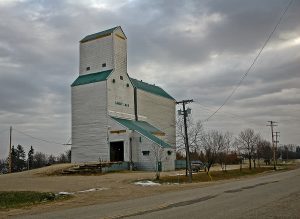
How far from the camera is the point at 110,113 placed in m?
54.4

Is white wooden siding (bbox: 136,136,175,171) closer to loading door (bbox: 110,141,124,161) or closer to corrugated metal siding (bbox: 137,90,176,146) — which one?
loading door (bbox: 110,141,124,161)

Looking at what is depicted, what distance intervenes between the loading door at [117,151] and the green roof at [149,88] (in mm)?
12072

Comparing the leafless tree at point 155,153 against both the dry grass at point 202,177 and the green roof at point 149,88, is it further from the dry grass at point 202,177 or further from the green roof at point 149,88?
the green roof at point 149,88

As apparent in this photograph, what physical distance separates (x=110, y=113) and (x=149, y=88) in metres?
17.5

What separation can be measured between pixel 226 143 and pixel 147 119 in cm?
1721

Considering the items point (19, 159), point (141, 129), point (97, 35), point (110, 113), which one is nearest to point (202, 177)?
point (141, 129)

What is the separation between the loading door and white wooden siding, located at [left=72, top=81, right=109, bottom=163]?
1432 mm

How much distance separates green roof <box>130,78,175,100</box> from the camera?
6575 centimetres

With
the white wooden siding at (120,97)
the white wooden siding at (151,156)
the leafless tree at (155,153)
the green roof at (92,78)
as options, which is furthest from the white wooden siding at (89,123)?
the leafless tree at (155,153)

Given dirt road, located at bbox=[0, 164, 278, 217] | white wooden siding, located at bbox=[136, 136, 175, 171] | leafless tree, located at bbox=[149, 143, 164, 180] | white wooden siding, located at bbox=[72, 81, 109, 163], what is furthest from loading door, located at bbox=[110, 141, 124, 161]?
dirt road, located at bbox=[0, 164, 278, 217]

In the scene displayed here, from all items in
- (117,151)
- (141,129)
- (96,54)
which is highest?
(96,54)

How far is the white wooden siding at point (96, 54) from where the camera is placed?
57688 millimetres

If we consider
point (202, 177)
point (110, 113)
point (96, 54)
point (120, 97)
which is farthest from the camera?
point (96, 54)

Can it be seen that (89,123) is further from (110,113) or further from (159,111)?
(159,111)
